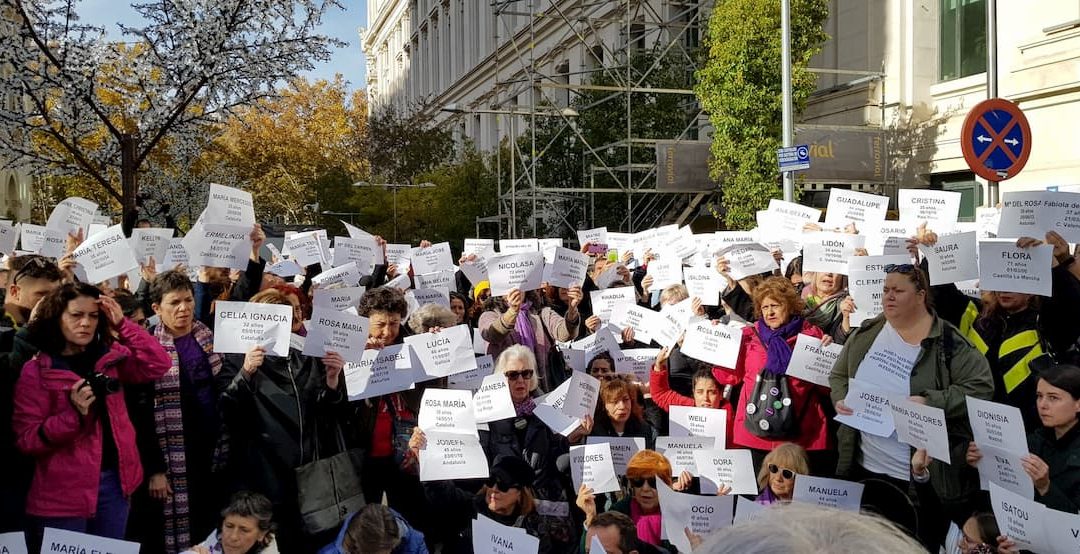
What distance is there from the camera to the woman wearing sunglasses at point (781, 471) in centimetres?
515

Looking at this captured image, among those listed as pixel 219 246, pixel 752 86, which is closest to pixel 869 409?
pixel 219 246

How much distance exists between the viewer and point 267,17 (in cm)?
1090

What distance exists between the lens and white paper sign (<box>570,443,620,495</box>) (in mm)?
5422

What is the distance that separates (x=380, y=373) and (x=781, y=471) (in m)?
2.06

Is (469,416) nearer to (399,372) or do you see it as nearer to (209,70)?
(399,372)

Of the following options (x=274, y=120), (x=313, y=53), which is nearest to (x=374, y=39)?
(x=274, y=120)

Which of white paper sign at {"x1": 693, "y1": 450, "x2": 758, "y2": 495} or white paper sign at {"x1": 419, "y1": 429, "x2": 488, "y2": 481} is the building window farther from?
white paper sign at {"x1": 419, "y1": 429, "x2": 488, "y2": 481}

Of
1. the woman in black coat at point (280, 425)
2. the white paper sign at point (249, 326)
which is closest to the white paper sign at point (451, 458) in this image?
the woman in black coat at point (280, 425)

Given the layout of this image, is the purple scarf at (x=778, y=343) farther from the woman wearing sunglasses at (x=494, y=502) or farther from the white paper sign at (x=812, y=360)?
the woman wearing sunglasses at (x=494, y=502)

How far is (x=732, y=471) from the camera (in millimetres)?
5309

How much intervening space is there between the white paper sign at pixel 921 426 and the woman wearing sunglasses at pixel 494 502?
1778 mm

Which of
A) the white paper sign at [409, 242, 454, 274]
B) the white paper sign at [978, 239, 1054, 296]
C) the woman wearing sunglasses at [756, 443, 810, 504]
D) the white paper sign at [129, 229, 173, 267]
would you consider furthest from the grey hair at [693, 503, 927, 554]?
the white paper sign at [409, 242, 454, 274]

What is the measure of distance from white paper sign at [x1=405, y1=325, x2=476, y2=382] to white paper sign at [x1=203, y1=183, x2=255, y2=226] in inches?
81.2

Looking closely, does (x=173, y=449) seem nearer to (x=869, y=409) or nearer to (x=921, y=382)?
(x=869, y=409)
